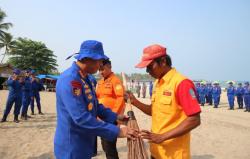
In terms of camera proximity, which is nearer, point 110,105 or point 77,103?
point 77,103

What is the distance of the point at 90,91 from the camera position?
2.71 meters

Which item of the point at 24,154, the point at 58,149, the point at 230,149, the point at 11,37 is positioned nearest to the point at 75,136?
the point at 58,149

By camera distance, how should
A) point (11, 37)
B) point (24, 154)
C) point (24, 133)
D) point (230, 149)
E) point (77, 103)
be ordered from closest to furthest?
1. point (77, 103)
2. point (24, 154)
3. point (230, 149)
4. point (24, 133)
5. point (11, 37)

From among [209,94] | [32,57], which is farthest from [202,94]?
[32,57]

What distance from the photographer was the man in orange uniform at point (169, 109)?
8.38ft

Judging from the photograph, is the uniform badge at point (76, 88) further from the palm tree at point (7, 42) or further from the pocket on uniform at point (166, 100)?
the palm tree at point (7, 42)

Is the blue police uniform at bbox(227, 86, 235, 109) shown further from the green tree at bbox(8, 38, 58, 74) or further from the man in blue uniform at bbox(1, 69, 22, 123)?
the green tree at bbox(8, 38, 58, 74)

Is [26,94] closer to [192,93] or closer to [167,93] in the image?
[167,93]

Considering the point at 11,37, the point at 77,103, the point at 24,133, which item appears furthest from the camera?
the point at 11,37

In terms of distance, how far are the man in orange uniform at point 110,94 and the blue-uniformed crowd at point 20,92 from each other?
6.72 m

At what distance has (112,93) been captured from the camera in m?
4.66

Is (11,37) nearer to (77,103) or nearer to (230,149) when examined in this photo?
(230,149)

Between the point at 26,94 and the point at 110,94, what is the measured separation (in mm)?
7885

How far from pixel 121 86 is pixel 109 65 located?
468 mm
